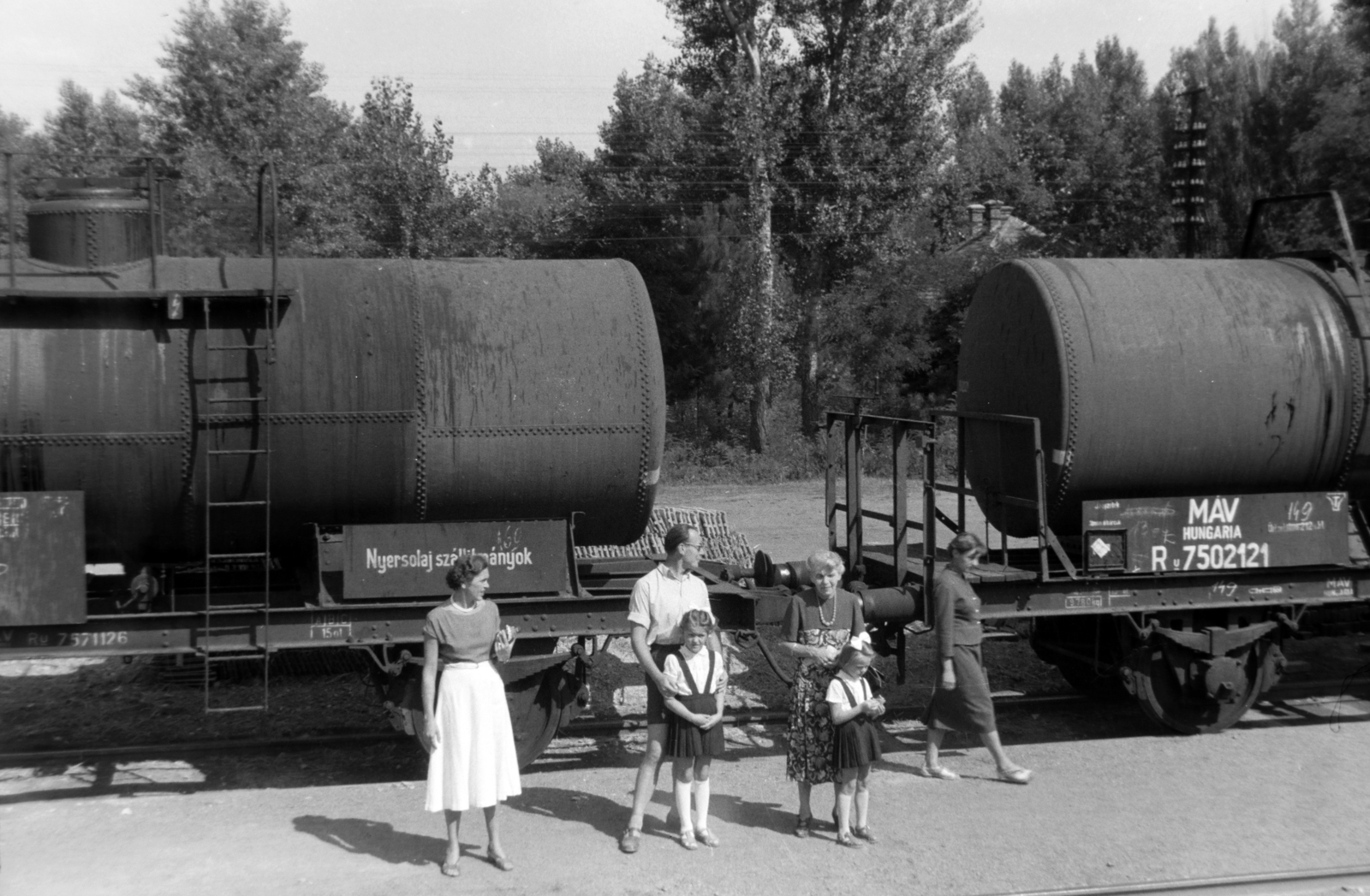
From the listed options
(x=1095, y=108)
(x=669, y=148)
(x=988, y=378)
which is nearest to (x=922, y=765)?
(x=988, y=378)

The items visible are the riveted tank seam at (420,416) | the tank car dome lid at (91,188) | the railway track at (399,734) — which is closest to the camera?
the riveted tank seam at (420,416)

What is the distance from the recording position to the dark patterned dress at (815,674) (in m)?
6.90

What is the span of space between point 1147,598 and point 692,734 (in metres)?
3.96

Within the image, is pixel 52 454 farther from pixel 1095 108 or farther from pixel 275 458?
pixel 1095 108

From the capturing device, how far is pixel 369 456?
25.8ft

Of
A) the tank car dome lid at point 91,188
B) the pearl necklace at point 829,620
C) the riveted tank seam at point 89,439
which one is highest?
the tank car dome lid at point 91,188

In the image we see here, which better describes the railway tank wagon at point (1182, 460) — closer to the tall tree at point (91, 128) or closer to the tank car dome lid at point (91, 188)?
the tank car dome lid at point (91, 188)

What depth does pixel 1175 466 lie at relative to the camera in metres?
8.85

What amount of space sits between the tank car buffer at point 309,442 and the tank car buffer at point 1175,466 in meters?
1.90

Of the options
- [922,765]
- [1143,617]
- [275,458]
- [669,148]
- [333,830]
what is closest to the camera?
[333,830]

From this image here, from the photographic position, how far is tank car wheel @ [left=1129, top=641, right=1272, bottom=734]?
8.95 meters

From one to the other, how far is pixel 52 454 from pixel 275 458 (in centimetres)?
130

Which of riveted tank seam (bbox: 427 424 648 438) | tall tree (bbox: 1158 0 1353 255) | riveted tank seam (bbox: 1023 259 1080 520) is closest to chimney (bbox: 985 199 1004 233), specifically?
tall tree (bbox: 1158 0 1353 255)

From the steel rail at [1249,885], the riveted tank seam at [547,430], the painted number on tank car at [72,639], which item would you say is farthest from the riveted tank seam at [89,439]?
the steel rail at [1249,885]
